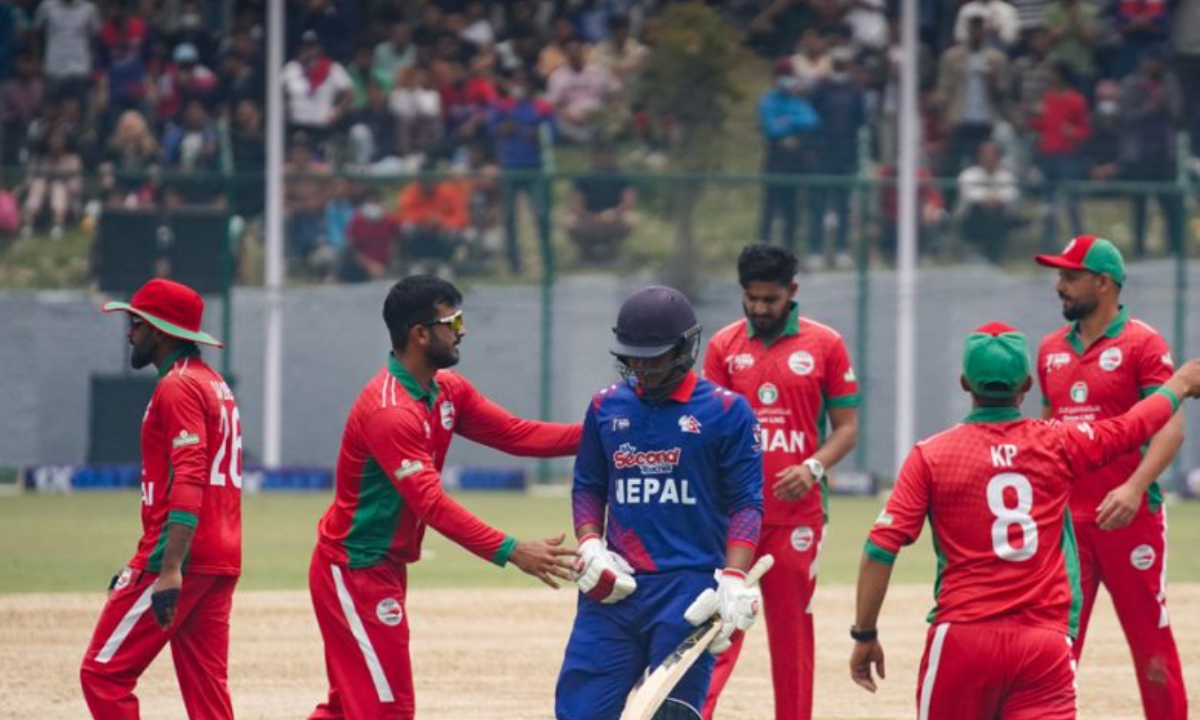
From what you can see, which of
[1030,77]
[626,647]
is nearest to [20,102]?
[1030,77]

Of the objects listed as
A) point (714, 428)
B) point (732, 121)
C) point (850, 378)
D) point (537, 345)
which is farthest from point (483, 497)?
point (714, 428)

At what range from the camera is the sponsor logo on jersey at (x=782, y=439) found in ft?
32.2

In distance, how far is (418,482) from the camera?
26.4ft

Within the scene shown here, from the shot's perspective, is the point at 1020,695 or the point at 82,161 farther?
the point at 82,161

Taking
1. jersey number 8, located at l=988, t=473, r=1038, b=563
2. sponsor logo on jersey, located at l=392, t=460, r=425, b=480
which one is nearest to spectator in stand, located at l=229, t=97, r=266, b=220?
sponsor logo on jersey, located at l=392, t=460, r=425, b=480

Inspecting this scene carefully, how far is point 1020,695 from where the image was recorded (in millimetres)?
7211

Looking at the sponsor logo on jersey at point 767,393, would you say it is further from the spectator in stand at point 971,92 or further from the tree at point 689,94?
the spectator in stand at point 971,92

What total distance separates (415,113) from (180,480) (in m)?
16.7

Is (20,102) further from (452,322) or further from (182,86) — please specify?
(452,322)

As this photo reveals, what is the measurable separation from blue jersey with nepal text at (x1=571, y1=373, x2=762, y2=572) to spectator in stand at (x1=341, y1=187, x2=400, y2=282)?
16.1 m

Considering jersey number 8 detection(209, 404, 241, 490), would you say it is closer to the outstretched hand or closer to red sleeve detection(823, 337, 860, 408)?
the outstretched hand

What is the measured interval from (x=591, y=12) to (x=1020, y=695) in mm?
19993

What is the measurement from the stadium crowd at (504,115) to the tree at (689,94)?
318 mm

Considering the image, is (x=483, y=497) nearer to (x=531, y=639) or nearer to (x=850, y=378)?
(x=531, y=639)
